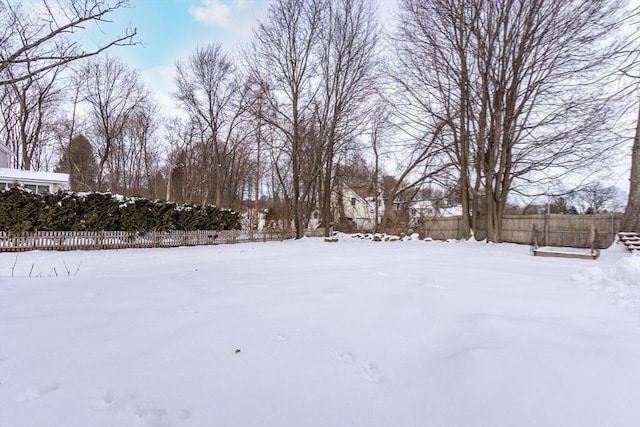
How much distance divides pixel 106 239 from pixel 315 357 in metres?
11.6

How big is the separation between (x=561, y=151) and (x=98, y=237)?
57.8 feet

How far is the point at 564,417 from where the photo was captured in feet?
5.59

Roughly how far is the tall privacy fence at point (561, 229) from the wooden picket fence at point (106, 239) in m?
12.1

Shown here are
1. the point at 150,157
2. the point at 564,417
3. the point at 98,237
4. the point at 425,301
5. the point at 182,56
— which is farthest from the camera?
the point at 150,157

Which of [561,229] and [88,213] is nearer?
[88,213]

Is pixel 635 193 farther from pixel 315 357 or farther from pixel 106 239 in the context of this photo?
pixel 106 239

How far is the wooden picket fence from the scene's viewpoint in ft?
32.6

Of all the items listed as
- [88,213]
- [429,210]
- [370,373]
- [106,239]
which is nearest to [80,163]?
[88,213]

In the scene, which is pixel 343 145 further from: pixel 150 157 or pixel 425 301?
pixel 150 157

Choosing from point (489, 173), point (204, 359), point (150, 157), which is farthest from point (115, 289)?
point (150, 157)

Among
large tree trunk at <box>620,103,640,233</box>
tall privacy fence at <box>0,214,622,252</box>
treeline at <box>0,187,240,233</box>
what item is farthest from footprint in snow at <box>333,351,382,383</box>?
treeline at <box>0,187,240,233</box>

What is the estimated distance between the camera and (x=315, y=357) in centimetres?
232

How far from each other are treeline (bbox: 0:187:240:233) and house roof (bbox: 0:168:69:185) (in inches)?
409

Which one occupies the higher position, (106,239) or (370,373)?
(106,239)
